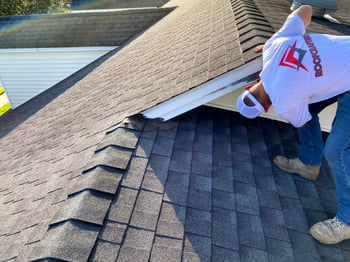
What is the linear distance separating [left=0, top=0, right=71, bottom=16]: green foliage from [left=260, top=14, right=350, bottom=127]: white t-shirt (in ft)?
114

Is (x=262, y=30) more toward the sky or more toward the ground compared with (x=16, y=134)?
more toward the sky

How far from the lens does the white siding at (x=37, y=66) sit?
1088 cm

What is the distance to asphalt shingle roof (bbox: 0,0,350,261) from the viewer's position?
185 cm

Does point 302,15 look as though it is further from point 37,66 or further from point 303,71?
point 37,66

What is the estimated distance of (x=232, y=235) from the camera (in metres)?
2.05

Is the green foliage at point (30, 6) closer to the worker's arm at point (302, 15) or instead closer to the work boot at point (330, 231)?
the worker's arm at point (302, 15)

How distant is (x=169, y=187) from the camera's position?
90.5 inches

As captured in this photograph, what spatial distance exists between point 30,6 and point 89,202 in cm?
3823

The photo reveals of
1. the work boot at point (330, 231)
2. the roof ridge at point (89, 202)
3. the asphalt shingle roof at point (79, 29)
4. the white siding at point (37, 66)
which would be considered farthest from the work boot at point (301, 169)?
the white siding at point (37, 66)

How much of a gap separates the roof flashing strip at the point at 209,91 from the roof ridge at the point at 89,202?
358 mm

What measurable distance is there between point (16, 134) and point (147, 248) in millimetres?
4821

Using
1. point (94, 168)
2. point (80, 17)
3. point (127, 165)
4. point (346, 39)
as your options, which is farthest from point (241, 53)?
point (80, 17)

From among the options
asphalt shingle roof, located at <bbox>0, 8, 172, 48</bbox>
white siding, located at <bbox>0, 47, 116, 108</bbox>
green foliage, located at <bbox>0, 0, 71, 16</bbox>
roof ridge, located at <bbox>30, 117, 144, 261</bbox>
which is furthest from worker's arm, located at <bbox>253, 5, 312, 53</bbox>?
green foliage, located at <bbox>0, 0, 71, 16</bbox>

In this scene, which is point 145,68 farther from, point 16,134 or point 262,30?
Result: point 16,134
